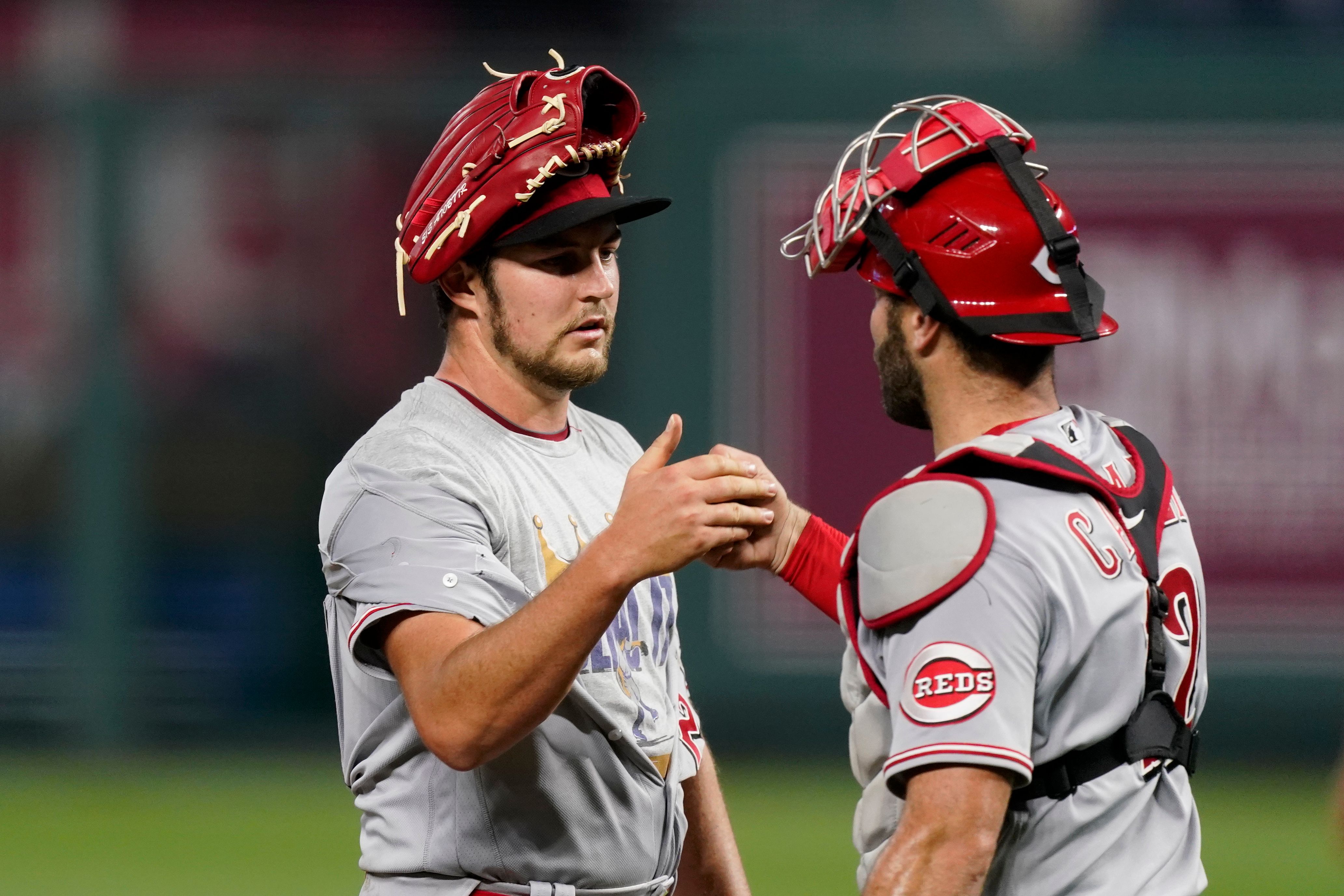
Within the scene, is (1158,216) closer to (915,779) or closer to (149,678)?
(149,678)

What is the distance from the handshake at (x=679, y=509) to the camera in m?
2.41

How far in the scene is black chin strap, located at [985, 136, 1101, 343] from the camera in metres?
2.57

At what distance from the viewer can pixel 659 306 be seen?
8539 mm

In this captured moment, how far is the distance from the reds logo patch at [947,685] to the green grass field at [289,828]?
4180 millimetres

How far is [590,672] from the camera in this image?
9.23 feet

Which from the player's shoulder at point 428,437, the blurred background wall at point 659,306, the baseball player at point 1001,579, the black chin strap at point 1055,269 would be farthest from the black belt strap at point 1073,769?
the blurred background wall at point 659,306

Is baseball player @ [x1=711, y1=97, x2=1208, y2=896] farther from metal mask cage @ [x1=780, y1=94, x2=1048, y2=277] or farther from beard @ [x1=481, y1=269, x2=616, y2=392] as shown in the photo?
beard @ [x1=481, y1=269, x2=616, y2=392]

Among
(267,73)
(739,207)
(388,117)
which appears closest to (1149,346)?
(739,207)

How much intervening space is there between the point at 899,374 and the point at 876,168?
0.34 m

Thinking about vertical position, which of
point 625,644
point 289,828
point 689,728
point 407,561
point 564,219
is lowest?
point 289,828

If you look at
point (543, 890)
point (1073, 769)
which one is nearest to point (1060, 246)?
point (1073, 769)

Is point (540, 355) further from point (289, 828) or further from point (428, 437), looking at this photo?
point (289, 828)

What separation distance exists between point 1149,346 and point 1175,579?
19.9 feet

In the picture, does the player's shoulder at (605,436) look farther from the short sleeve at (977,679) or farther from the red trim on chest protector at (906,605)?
the short sleeve at (977,679)
